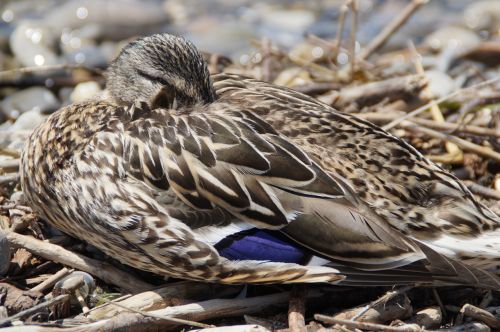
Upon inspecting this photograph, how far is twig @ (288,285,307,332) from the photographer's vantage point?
427 centimetres

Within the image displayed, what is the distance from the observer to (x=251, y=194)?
171 inches

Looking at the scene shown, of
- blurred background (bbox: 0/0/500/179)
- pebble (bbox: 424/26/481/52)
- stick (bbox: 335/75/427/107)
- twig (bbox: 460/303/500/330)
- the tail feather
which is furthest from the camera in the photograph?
pebble (bbox: 424/26/481/52)

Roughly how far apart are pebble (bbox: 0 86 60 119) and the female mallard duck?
234 cm

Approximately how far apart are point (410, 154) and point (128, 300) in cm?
152

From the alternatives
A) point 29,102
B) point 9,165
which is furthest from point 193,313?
point 29,102

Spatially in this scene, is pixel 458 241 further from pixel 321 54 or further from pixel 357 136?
pixel 321 54

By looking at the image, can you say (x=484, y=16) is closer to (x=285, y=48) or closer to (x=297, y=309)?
(x=285, y=48)

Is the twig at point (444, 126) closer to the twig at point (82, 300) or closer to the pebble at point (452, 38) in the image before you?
A: the twig at point (82, 300)

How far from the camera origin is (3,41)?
8984mm

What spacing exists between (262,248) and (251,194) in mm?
246

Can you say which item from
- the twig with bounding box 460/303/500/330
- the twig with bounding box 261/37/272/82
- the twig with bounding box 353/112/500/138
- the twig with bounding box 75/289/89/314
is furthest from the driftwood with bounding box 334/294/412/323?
the twig with bounding box 261/37/272/82

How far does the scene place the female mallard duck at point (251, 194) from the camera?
4301 mm

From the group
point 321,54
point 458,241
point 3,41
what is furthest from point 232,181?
point 3,41

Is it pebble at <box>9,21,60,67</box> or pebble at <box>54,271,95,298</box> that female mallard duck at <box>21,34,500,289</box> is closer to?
pebble at <box>54,271,95,298</box>
